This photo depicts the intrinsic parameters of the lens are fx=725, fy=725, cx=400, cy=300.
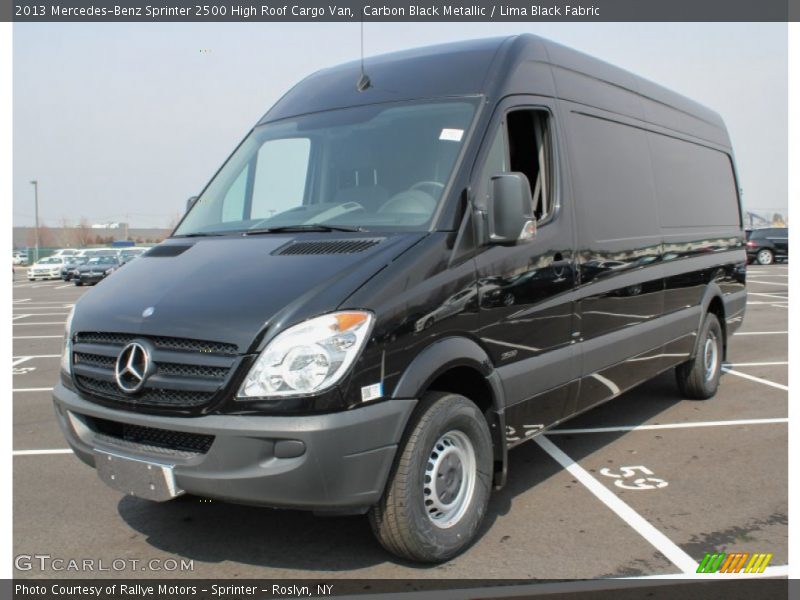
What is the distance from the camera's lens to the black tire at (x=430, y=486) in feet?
11.4

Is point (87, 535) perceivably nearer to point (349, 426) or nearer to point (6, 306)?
point (6, 306)

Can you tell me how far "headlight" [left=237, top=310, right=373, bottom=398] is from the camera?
126 inches

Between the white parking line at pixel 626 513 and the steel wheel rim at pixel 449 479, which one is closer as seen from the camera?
the steel wheel rim at pixel 449 479

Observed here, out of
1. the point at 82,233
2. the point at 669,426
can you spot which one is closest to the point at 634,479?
the point at 669,426

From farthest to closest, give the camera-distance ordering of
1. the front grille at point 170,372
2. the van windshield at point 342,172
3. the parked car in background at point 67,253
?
the parked car in background at point 67,253 < the van windshield at point 342,172 < the front grille at point 170,372

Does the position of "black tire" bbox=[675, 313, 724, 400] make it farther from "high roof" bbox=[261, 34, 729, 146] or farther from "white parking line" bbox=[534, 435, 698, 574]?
"high roof" bbox=[261, 34, 729, 146]

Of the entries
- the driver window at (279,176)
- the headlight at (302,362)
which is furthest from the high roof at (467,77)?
the headlight at (302,362)


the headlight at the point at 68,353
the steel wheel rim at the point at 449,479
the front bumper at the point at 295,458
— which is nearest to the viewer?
the front bumper at the point at 295,458

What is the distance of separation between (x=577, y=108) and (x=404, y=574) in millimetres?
3355

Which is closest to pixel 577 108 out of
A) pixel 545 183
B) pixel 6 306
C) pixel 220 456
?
pixel 545 183

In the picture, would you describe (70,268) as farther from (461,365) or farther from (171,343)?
(461,365)

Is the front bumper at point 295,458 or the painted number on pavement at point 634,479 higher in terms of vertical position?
the front bumper at point 295,458

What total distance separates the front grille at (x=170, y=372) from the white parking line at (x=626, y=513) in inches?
99.7

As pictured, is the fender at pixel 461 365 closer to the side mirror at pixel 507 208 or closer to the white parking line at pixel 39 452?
the side mirror at pixel 507 208
